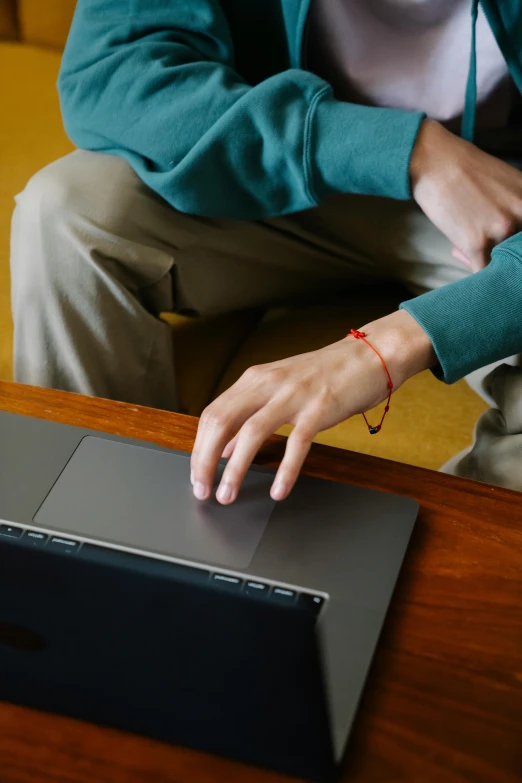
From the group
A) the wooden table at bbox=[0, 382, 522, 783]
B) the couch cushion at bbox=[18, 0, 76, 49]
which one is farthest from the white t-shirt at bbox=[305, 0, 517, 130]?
the couch cushion at bbox=[18, 0, 76, 49]

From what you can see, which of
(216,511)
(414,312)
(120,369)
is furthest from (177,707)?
(120,369)

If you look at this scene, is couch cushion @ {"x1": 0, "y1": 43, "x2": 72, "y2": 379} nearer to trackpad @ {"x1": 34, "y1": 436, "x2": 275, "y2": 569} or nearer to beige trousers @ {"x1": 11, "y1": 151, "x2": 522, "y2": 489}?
beige trousers @ {"x1": 11, "y1": 151, "x2": 522, "y2": 489}

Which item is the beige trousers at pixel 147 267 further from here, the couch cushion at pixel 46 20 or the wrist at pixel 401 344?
the couch cushion at pixel 46 20

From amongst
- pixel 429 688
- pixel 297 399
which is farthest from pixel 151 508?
pixel 429 688

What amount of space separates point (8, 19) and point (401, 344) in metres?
1.39

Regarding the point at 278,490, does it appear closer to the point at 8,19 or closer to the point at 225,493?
the point at 225,493

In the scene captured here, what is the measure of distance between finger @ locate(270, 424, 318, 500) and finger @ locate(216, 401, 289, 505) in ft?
0.07

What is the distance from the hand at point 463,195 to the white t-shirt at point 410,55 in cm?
14

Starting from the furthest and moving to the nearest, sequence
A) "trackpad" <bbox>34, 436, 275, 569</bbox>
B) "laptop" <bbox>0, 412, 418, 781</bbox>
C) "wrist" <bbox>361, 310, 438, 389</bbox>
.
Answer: "wrist" <bbox>361, 310, 438, 389</bbox> → "trackpad" <bbox>34, 436, 275, 569</bbox> → "laptop" <bbox>0, 412, 418, 781</bbox>

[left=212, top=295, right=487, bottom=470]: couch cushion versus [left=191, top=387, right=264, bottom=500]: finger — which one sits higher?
[left=191, top=387, right=264, bottom=500]: finger


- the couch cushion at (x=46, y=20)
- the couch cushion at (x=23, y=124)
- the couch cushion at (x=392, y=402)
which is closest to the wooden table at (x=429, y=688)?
the couch cushion at (x=392, y=402)

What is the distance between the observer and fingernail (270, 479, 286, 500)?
2.02 ft

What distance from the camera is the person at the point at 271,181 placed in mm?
833

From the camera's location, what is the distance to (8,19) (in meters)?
1.68
